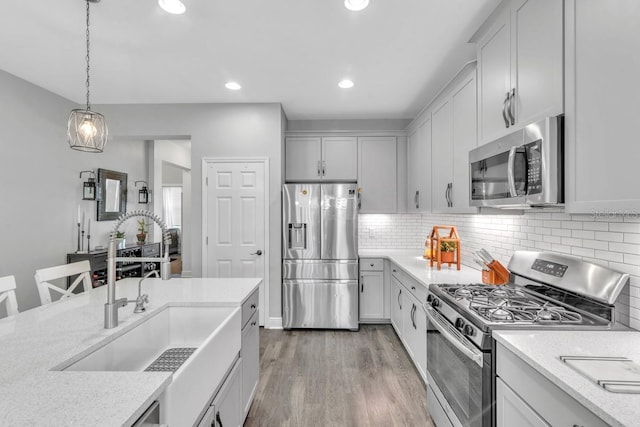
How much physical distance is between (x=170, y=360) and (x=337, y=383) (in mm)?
1460

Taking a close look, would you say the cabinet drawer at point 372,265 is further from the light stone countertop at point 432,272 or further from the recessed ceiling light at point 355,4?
the recessed ceiling light at point 355,4

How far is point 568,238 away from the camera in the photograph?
5.73ft

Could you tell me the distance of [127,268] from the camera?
168 inches

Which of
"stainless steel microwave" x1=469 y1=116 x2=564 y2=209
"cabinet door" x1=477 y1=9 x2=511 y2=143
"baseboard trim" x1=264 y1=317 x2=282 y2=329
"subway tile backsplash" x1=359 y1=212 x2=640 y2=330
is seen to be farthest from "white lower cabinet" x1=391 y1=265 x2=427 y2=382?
"baseboard trim" x1=264 y1=317 x2=282 y2=329

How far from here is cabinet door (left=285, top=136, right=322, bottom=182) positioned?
409 cm

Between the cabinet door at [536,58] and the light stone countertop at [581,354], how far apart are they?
0.97 metres

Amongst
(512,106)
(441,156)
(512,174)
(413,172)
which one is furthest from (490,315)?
(413,172)

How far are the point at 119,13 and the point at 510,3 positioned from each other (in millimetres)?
2458

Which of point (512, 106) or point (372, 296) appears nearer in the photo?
point (512, 106)

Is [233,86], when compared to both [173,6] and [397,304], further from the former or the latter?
[397,304]

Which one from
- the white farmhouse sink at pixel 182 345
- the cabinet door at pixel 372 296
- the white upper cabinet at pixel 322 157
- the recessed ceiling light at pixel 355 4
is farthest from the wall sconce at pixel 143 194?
the recessed ceiling light at pixel 355 4

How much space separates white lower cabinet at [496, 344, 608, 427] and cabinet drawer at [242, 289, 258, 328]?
140 cm

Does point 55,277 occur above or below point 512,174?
below

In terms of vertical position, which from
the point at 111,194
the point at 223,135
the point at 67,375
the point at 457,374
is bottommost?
the point at 457,374
